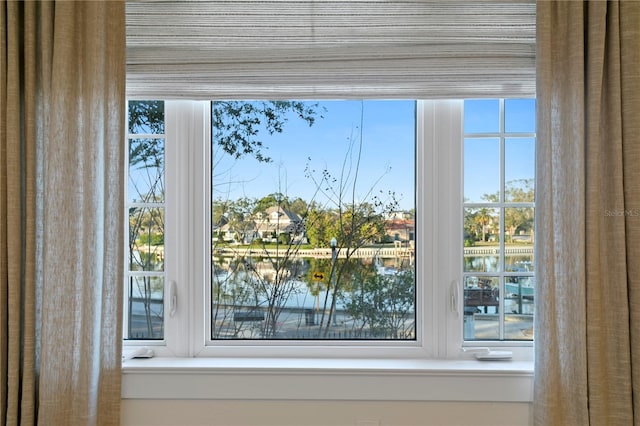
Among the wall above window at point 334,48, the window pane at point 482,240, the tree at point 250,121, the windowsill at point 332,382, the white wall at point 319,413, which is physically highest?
the wall above window at point 334,48

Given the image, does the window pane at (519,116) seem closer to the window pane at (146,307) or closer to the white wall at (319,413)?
the white wall at (319,413)

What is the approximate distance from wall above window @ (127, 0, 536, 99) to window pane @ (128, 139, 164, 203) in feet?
0.75

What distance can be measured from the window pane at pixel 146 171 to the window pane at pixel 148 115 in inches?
1.7

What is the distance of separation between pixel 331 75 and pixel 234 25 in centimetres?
41

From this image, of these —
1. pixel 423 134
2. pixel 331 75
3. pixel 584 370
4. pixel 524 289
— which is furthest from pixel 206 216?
pixel 584 370

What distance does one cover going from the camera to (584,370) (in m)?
1.67

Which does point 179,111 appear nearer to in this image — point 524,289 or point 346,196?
point 346,196

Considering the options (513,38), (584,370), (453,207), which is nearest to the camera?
(584,370)

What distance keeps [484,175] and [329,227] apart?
0.65m

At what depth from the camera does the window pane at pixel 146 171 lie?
200 centimetres

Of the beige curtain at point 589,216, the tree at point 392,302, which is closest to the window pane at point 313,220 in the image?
the tree at point 392,302

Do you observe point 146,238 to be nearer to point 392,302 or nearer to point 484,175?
point 392,302

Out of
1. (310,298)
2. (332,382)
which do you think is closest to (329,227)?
(310,298)

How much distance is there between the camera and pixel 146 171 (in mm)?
2002
